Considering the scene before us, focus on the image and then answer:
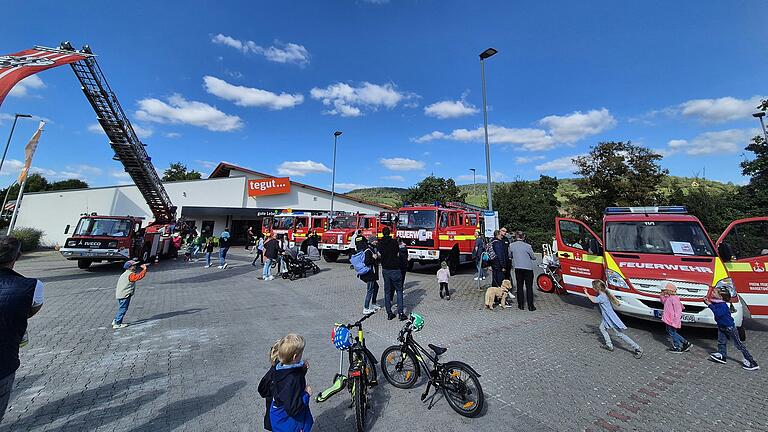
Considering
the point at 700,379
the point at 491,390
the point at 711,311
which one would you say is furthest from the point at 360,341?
the point at 711,311

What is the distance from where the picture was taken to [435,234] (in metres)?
12.1

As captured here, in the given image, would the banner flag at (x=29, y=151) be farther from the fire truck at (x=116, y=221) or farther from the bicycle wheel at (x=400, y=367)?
the bicycle wheel at (x=400, y=367)

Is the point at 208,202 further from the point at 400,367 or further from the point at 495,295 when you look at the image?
the point at 400,367

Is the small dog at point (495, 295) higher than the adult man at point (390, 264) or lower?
lower

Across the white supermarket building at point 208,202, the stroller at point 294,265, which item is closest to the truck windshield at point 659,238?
the stroller at point 294,265

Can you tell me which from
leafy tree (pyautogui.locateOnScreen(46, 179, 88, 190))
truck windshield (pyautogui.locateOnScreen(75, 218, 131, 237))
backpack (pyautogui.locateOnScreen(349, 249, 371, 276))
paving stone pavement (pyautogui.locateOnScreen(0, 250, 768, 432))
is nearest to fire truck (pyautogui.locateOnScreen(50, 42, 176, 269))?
truck windshield (pyautogui.locateOnScreen(75, 218, 131, 237))

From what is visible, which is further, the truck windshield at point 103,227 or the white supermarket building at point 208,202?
the white supermarket building at point 208,202

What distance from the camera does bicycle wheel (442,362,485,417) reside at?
3348mm

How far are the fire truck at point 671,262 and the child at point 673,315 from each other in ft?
1.04

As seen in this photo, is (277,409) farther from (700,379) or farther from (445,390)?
(700,379)

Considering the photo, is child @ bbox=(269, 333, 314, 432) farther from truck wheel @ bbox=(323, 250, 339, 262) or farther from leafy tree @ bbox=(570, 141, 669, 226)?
leafy tree @ bbox=(570, 141, 669, 226)

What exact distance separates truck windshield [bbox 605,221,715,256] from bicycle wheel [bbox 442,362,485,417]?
17.4ft

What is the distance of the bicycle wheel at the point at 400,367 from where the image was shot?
3968 mm

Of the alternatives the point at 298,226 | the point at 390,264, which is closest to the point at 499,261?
the point at 390,264
